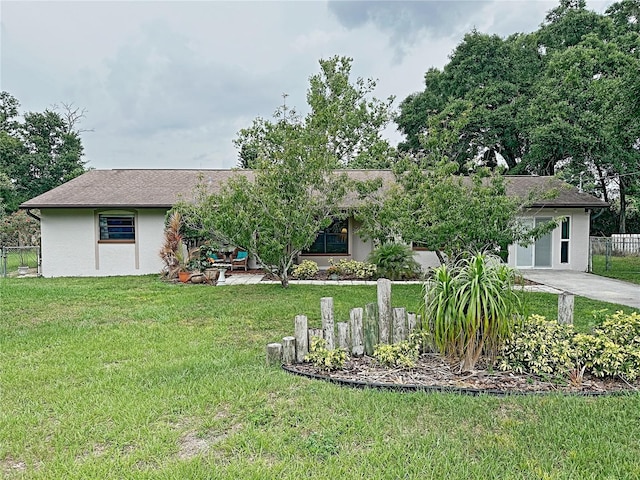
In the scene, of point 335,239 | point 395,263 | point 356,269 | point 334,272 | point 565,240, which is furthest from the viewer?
point 335,239

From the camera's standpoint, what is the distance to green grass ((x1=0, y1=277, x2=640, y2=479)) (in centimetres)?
248

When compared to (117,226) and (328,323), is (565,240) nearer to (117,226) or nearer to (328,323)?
(328,323)

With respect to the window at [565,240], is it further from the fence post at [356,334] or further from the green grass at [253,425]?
the fence post at [356,334]

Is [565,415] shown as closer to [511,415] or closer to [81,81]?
[511,415]

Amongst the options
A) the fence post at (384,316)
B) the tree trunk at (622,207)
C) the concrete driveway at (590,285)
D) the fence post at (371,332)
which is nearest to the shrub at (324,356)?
the fence post at (371,332)

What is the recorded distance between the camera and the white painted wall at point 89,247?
1274 centimetres

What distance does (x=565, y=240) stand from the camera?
1349cm

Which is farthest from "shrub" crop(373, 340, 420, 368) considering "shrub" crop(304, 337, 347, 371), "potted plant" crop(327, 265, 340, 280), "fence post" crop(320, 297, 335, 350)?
"potted plant" crop(327, 265, 340, 280)

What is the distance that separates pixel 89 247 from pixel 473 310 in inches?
498

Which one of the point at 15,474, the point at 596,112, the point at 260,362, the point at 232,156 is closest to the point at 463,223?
the point at 260,362

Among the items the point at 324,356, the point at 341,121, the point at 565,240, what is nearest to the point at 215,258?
the point at 341,121

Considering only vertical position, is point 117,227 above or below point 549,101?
below

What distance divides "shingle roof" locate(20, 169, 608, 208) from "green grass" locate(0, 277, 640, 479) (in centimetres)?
749

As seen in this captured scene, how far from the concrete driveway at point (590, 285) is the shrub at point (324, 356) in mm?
6562
